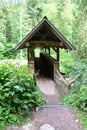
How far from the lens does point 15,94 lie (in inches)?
247

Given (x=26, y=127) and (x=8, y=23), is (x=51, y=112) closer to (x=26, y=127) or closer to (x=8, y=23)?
(x=26, y=127)

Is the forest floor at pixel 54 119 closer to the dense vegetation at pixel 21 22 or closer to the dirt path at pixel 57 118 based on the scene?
the dirt path at pixel 57 118

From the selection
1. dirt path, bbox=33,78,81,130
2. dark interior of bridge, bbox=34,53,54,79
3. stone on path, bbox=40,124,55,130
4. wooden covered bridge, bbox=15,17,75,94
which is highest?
wooden covered bridge, bbox=15,17,75,94

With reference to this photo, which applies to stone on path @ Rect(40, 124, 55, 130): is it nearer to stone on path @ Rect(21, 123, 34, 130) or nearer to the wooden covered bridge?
stone on path @ Rect(21, 123, 34, 130)

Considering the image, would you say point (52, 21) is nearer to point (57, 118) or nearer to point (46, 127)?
point (57, 118)

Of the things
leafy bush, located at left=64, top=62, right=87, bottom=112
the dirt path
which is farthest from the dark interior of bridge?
the dirt path

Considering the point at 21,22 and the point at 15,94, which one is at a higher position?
the point at 21,22

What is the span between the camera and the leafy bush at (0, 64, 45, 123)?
607 centimetres

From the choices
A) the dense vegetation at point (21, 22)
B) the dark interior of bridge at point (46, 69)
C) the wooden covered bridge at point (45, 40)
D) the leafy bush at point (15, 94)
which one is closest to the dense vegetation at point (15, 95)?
the leafy bush at point (15, 94)

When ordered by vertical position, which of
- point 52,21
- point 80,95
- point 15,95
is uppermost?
point 52,21

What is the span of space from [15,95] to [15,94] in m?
0.04

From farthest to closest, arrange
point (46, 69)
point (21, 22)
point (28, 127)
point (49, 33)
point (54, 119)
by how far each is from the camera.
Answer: point (21, 22) → point (46, 69) → point (49, 33) → point (54, 119) → point (28, 127)

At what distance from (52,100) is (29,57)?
4.16m

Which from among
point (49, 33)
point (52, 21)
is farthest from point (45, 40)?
point (52, 21)
